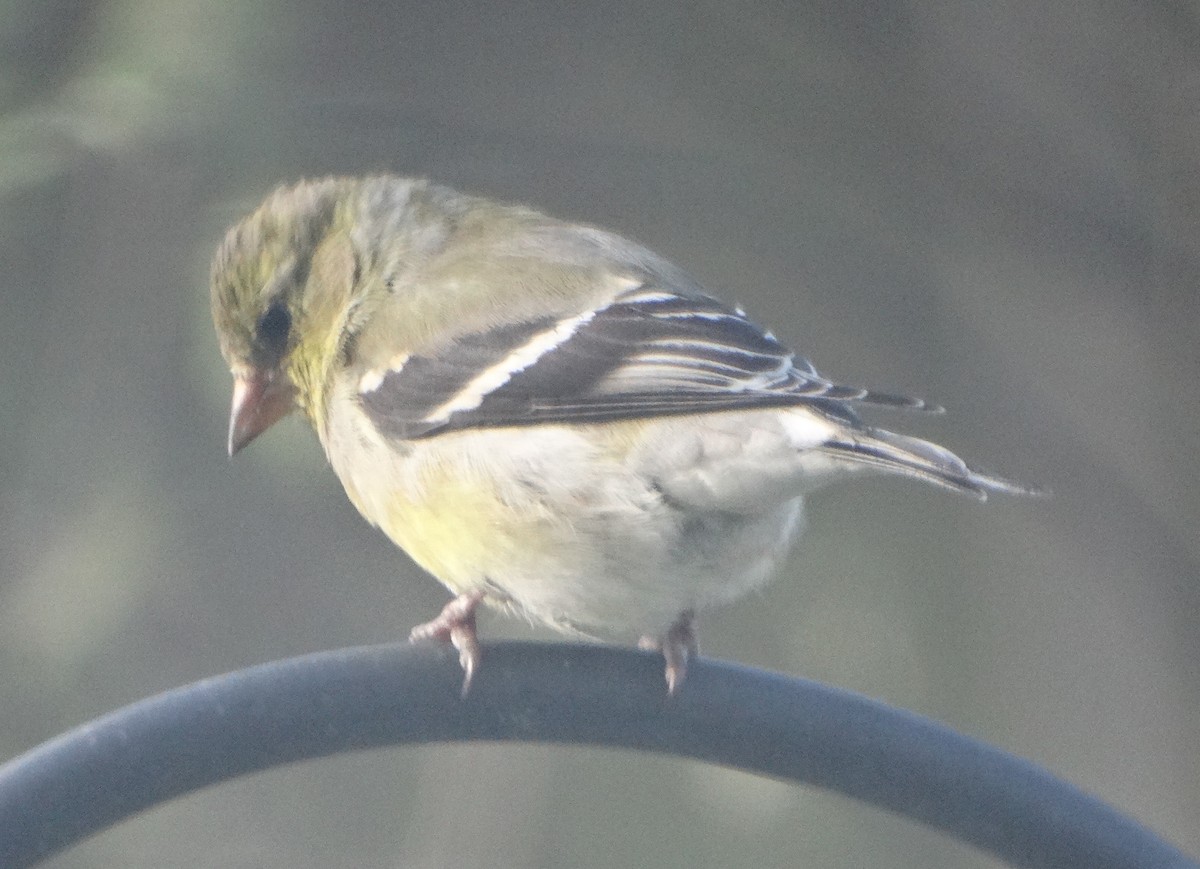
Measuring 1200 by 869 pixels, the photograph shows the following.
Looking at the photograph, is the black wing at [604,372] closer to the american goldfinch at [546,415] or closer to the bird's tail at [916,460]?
the american goldfinch at [546,415]

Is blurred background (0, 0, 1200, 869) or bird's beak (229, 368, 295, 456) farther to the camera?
blurred background (0, 0, 1200, 869)

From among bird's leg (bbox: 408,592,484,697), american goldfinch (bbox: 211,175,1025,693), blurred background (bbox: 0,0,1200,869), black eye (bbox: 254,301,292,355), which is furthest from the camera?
blurred background (bbox: 0,0,1200,869)

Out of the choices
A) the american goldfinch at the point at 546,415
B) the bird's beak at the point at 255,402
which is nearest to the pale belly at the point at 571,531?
the american goldfinch at the point at 546,415

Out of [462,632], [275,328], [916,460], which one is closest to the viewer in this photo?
[916,460]

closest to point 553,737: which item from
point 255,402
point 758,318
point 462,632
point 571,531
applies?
point 462,632

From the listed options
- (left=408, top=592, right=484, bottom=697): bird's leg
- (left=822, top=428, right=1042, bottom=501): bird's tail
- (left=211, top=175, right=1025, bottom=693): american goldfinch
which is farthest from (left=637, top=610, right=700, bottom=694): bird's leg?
(left=822, top=428, right=1042, bottom=501): bird's tail

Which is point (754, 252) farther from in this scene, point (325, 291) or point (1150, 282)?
point (325, 291)

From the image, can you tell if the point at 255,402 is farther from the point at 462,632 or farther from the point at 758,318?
the point at 758,318

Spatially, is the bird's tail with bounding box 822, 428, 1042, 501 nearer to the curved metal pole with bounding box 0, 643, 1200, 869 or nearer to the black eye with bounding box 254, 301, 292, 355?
the curved metal pole with bounding box 0, 643, 1200, 869
